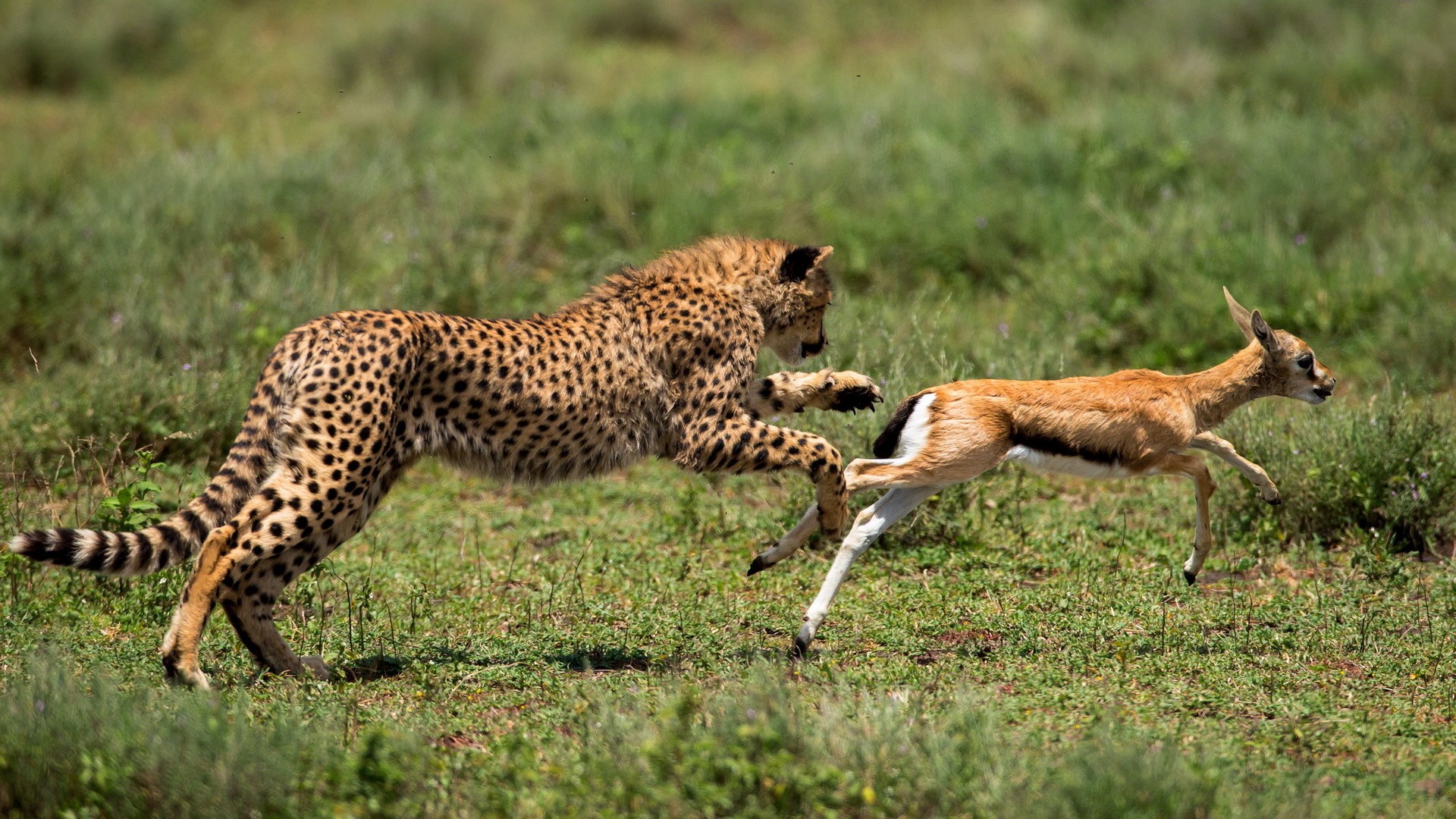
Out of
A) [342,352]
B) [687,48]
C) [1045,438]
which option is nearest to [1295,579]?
[1045,438]

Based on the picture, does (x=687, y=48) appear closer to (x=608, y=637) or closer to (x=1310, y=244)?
(x=1310, y=244)

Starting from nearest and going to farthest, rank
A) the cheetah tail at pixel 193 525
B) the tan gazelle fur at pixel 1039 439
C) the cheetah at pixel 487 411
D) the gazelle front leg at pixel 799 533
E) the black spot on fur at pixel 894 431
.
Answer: the cheetah tail at pixel 193 525
the cheetah at pixel 487 411
the tan gazelle fur at pixel 1039 439
the gazelle front leg at pixel 799 533
the black spot on fur at pixel 894 431

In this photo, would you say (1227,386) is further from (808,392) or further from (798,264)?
(798,264)

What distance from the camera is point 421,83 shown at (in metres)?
Answer: 15.6

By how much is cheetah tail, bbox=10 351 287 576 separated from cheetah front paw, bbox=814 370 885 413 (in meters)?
2.25

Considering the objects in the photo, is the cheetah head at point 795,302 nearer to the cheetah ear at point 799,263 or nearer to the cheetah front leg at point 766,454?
the cheetah ear at point 799,263

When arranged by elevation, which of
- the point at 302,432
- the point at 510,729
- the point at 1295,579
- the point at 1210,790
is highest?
the point at 302,432

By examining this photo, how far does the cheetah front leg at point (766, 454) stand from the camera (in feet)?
19.9

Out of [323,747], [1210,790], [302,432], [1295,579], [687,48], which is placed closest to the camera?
[1210,790]

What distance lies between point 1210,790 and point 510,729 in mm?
2203

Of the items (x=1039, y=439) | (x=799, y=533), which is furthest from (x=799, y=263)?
(x=1039, y=439)

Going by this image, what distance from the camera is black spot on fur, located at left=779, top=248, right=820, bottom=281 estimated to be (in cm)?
661

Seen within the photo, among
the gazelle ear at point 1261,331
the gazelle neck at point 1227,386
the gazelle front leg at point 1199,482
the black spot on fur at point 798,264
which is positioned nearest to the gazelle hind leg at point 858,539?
the gazelle front leg at point 1199,482

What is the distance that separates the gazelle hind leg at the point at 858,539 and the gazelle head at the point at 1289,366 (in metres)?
1.49
